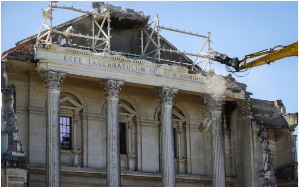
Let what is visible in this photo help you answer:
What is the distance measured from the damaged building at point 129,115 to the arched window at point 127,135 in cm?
5

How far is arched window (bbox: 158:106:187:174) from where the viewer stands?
4153 centimetres

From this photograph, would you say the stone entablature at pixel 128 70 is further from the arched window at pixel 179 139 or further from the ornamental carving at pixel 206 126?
the arched window at pixel 179 139

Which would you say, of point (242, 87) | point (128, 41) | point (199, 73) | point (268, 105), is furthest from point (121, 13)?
point (268, 105)

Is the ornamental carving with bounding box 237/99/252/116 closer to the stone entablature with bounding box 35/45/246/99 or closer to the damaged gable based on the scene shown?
the stone entablature with bounding box 35/45/246/99

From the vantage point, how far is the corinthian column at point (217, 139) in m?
39.3

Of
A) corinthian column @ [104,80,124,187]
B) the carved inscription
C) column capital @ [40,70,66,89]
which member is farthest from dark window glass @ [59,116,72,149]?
the carved inscription

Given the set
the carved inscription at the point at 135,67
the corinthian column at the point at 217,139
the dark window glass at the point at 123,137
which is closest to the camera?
the carved inscription at the point at 135,67

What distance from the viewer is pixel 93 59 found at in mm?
36969

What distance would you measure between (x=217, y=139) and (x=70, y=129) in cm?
774

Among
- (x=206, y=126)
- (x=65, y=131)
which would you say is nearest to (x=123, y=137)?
(x=65, y=131)

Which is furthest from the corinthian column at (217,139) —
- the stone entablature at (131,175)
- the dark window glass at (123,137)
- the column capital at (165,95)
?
the dark window glass at (123,137)

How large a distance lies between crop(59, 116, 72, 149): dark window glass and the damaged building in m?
0.06

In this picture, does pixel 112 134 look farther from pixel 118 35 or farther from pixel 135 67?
pixel 118 35

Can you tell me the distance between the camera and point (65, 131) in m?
38.5
